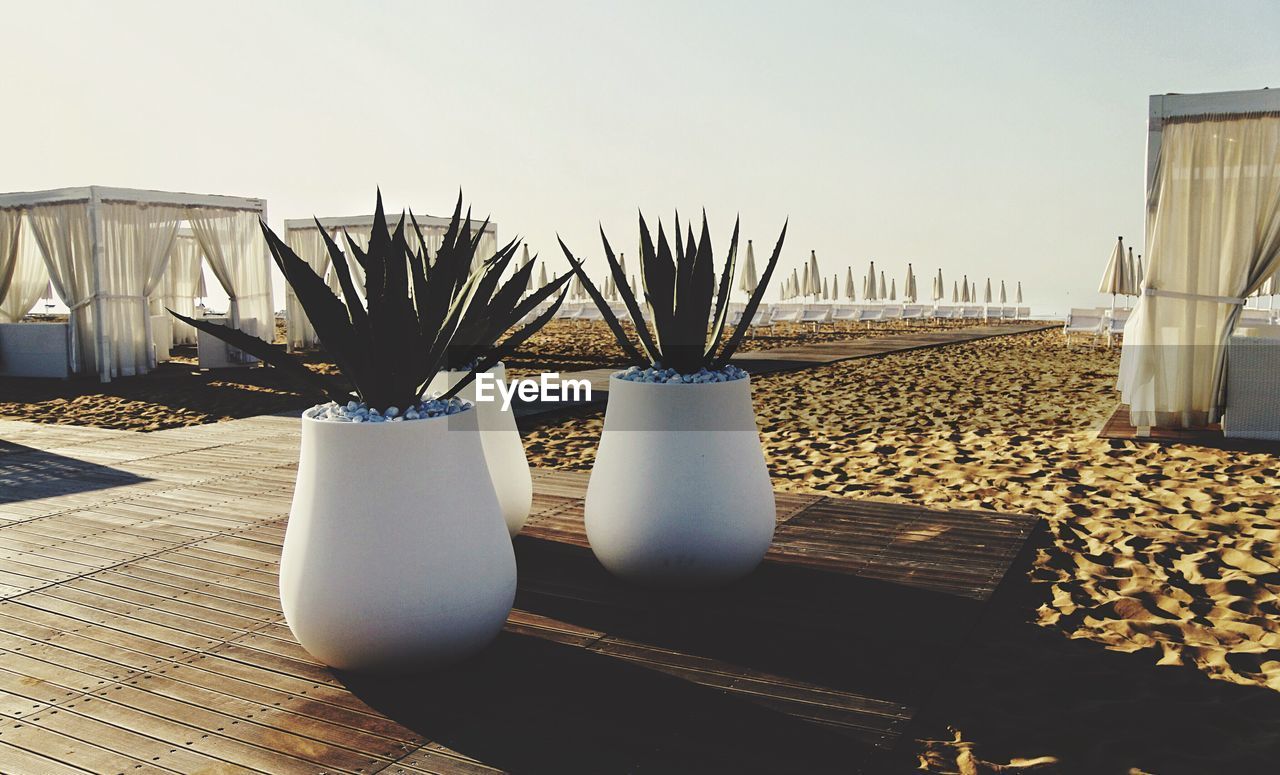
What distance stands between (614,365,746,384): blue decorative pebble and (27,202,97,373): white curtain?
9.96m

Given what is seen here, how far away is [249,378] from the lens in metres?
9.88

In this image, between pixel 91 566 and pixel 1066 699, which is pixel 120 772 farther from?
pixel 1066 699

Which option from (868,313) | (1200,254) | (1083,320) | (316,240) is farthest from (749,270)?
(1200,254)

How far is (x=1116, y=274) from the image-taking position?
42.5 ft

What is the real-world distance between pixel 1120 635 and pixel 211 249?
11593 millimetres

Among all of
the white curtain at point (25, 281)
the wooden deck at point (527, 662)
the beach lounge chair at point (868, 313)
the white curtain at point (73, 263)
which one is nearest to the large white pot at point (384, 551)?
the wooden deck at point (527, 662)

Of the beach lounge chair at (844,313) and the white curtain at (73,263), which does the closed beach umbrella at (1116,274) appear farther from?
the white curtain at (73,263)

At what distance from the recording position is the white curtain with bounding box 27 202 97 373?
1036 centimetres

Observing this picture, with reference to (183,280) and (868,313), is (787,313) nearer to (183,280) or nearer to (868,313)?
(868,313)

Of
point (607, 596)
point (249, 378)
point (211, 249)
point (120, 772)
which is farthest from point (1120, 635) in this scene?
point (211, 249)

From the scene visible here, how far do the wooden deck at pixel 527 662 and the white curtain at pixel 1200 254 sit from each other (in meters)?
3.10

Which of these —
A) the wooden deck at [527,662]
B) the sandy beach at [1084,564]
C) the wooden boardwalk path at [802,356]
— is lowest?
the sandy beach at [1084,564]

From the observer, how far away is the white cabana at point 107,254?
1025 centimetres

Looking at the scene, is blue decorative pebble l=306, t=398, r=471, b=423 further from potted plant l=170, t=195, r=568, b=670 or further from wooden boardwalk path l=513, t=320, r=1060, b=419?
wooden boardwalk path l=513, t=320, r=1060, b=419
